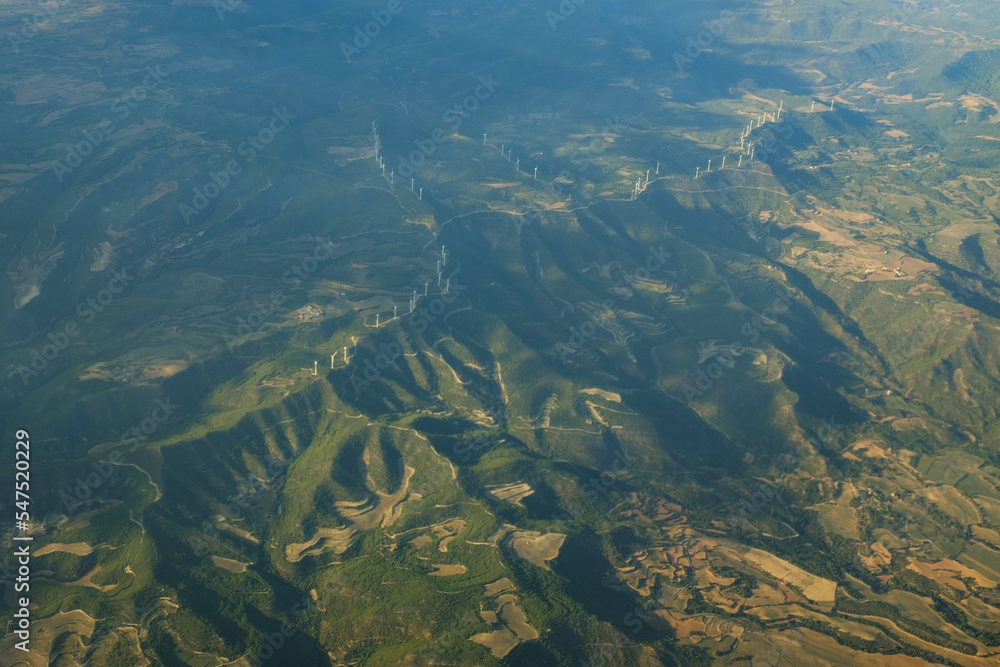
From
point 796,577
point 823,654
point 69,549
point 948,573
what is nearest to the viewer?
point 823,654

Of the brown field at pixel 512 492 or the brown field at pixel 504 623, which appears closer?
the brown field at pixel 504 623

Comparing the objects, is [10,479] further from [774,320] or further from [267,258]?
[774,320]

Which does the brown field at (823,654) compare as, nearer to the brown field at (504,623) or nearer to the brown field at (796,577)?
the brown field at (796,577)

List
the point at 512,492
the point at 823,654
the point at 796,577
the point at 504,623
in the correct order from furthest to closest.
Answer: the point at 512,492 → the point at 796,577 → the point at 823,654 → the point at 504,623

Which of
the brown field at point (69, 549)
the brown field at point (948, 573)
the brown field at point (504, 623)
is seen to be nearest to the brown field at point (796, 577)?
the brown field at point (948, 573)

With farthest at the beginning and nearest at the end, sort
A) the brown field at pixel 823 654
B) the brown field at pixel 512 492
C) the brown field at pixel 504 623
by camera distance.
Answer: the brown field at pixel 512 492 < the brown field at pixel 823 654 < the brown field at pixel 504 623

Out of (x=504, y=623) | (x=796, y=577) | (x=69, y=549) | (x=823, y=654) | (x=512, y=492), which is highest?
(x=69, y=549)

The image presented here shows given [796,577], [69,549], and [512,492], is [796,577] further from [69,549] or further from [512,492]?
[69,549]

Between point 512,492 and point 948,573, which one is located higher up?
point 512,492

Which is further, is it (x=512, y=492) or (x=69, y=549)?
(x=512, y=492)

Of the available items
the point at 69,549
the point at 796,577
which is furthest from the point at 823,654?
the point at 69,549

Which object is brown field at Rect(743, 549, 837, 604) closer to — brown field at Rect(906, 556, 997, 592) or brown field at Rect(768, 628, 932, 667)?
brown field at Rect(768, 628, 932, 667)
